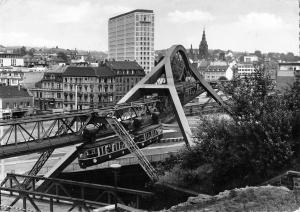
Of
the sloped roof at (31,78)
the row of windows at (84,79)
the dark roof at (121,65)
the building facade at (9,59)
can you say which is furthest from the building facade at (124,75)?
the building facade at (9,59)

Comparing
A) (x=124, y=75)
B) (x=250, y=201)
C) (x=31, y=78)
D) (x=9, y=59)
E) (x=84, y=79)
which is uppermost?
(x=9, y=59)

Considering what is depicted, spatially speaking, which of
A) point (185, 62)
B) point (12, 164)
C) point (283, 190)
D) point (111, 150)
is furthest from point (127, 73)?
point (283, 190)

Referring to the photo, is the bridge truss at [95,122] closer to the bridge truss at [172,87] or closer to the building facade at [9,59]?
the bridge truss at [172,87]

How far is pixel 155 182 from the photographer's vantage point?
1478 inches

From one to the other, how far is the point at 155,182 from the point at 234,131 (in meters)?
9.81

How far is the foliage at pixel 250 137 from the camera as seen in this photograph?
1105 inches

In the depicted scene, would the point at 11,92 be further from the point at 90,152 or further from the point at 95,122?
the point at 90,152

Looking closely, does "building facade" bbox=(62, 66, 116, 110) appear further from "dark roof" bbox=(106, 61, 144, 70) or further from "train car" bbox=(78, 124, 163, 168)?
"train car" bbox=(78, 124, 163, 168)

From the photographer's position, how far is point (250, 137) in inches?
1160

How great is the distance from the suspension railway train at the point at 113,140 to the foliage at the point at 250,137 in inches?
327

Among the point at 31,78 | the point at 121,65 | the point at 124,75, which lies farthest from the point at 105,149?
the point at 31,78

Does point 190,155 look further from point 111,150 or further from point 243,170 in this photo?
point 111,150

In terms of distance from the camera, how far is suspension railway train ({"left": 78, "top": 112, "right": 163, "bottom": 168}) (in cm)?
3944

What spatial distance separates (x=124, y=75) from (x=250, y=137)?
10113 centimetres
